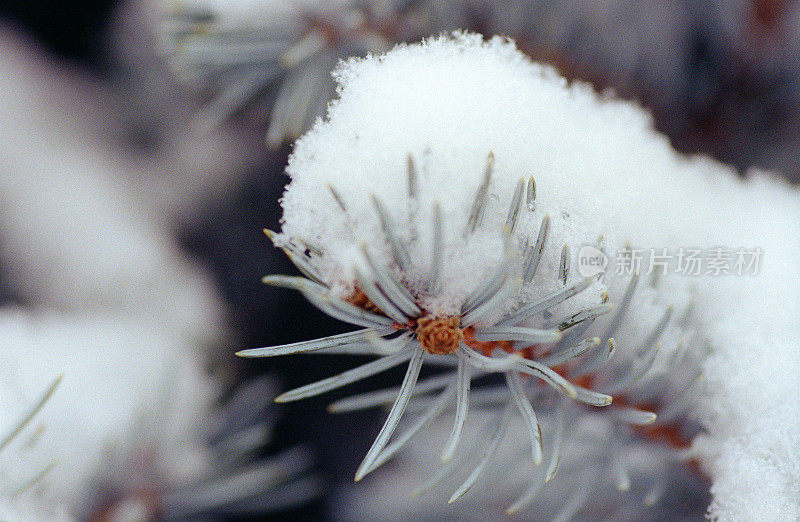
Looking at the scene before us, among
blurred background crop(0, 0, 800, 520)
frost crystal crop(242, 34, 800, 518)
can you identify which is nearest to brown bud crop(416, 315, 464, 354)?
frost crystal crop(242, 34, 800, 518)

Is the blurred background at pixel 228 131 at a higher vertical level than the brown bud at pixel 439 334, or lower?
higher

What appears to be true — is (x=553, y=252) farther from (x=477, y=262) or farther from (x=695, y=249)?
(x=695, y=249)

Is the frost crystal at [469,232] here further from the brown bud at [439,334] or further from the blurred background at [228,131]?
the blurred background at [228,131]

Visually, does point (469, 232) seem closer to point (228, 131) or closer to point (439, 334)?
point (439, 334)

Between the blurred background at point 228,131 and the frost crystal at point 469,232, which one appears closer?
the frost crystal at point 469,232

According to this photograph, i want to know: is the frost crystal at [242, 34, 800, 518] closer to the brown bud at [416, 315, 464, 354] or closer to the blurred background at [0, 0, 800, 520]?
the brown bud at [416, 315, 464, 354]

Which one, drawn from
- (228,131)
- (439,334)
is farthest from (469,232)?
(228,131)

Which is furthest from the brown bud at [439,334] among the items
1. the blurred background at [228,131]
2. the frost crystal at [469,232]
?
the blurred background at [228,131]
